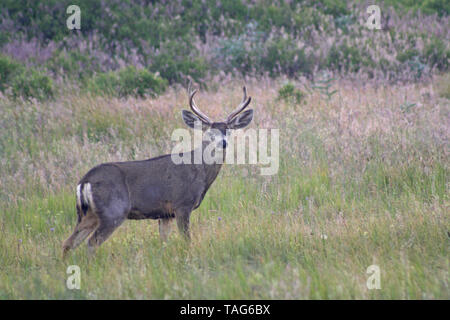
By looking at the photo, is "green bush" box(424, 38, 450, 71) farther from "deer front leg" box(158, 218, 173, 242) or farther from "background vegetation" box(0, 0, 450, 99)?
"deer front leg" box(158, 218, 173, 242)

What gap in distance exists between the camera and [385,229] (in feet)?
18.6

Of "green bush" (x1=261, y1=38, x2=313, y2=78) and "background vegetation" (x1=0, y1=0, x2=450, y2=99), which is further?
"green bush" (x1=261, y1=38, x2=313, y2=78)

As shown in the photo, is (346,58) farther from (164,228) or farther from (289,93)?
(164,228)

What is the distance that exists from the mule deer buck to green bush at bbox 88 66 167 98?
5977 mm

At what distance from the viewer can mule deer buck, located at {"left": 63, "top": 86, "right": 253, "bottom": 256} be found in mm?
5715

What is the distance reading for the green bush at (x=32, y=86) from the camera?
12328 mm

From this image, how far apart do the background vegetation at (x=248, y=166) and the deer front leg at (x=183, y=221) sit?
17cm

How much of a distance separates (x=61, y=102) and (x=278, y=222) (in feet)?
22.7
